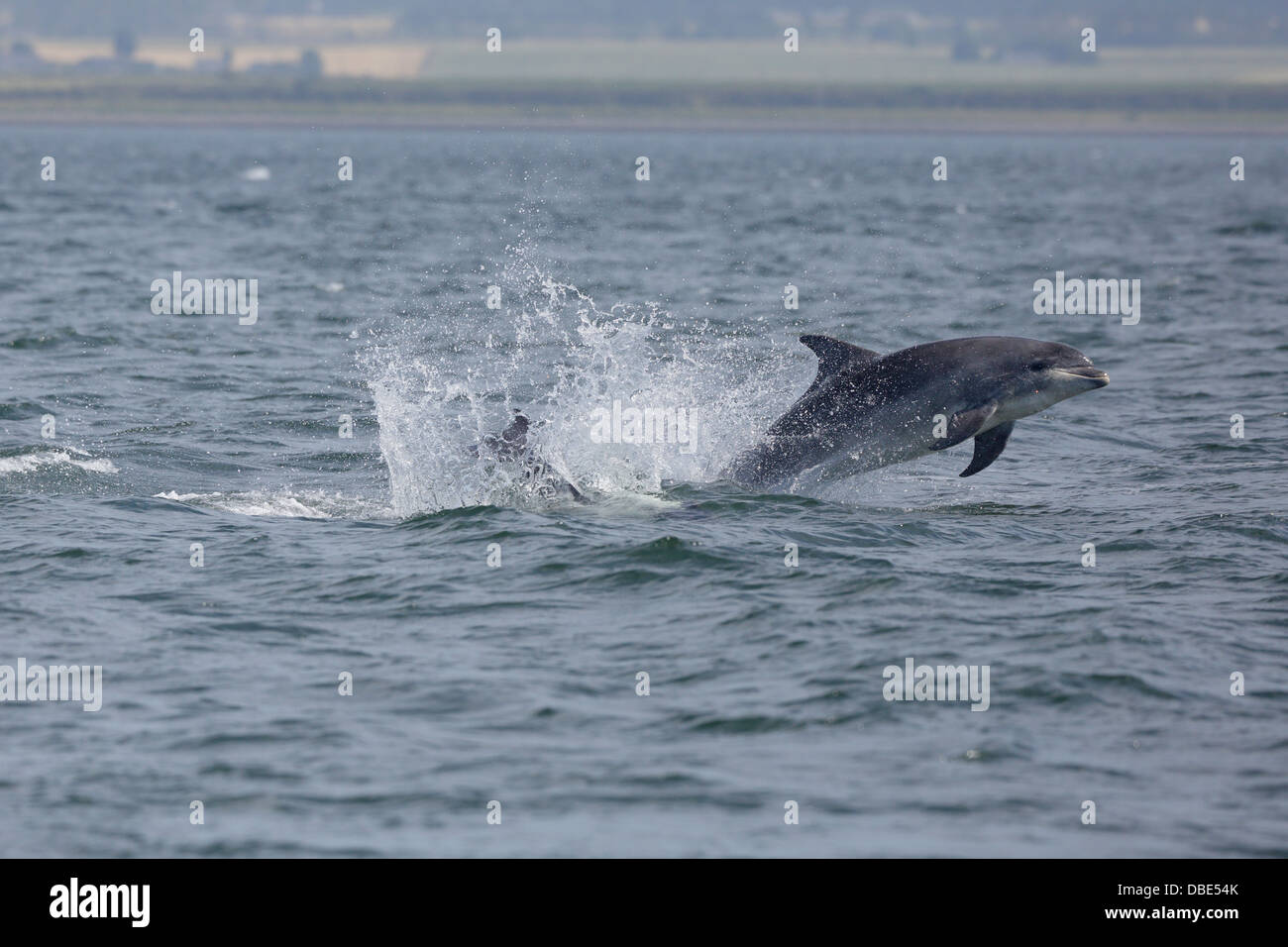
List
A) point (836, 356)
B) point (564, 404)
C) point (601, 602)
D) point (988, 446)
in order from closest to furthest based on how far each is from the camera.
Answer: point (601, 602) < point (836, 356) < point (988, 446) < point (564, 404)

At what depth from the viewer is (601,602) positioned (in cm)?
1426

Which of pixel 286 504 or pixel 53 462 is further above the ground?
pixel 53 462

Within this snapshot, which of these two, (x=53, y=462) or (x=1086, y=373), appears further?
(x=53, y=462)

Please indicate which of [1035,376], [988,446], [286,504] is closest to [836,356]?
[988,446]

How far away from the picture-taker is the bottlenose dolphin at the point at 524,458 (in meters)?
17.5

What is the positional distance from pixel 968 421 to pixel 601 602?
481 centimetres

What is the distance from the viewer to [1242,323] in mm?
34250

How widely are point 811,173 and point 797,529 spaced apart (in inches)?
4260

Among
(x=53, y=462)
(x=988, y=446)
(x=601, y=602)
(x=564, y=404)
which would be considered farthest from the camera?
(x=564, y=404)

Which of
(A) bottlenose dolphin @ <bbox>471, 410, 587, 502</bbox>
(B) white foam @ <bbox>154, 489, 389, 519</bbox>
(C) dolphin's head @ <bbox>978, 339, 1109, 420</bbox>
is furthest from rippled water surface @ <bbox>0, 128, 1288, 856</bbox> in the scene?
(C) dolphin's head @ <bbox>978, 339, 1109, 420</bbox>

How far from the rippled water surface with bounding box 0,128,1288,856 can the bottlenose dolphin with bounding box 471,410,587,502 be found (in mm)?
181

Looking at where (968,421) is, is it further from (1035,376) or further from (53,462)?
(53,462)
